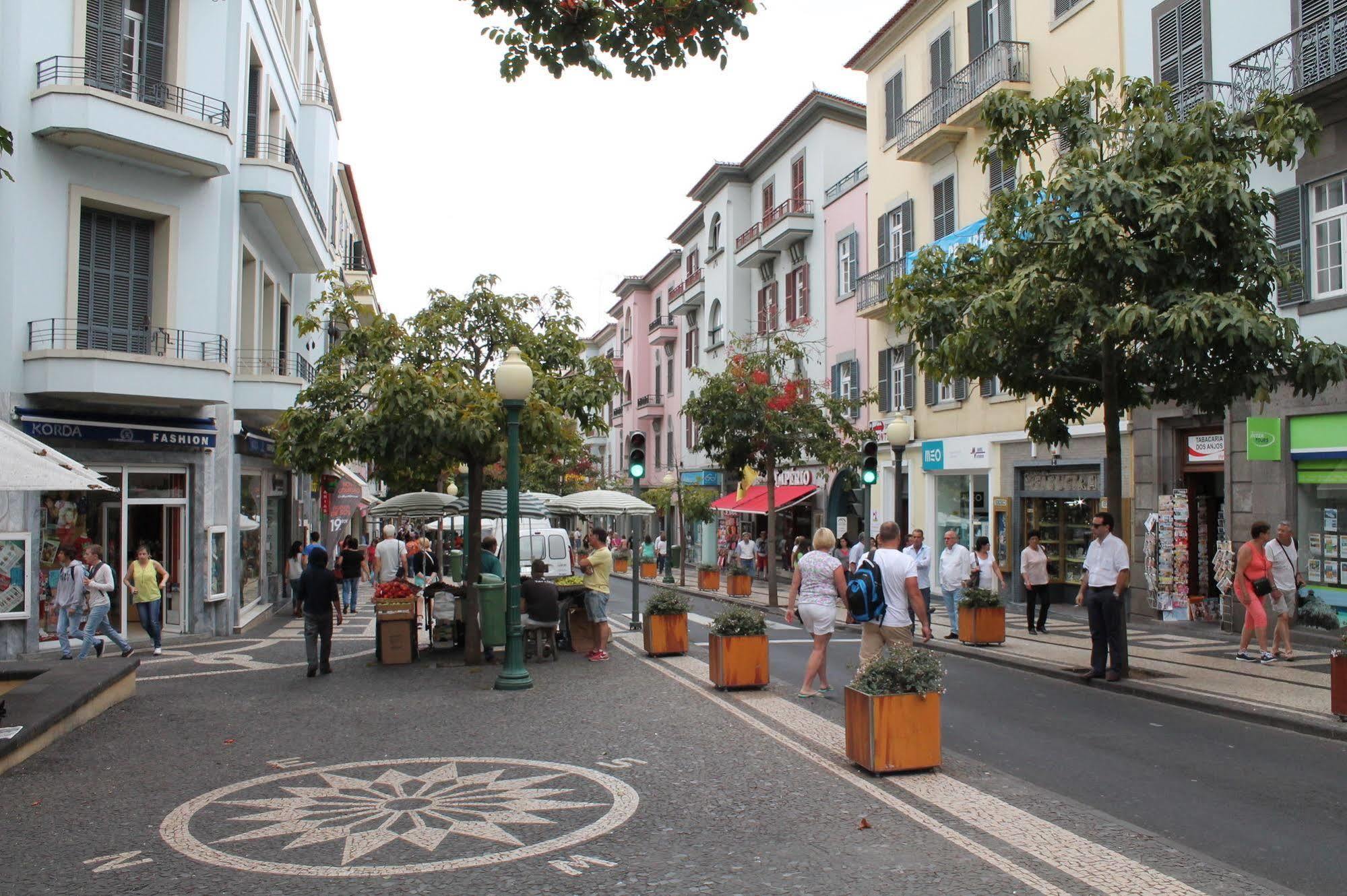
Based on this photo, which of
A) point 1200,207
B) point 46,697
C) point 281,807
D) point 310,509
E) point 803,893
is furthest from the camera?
point 310,509

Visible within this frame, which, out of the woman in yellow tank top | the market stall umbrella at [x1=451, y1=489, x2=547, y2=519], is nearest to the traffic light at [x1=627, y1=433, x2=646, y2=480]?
the market stall umbrella at [x1=451, y1=489, x2=547, y2=519]

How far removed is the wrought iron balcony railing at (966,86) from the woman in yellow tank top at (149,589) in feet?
→ 59.1

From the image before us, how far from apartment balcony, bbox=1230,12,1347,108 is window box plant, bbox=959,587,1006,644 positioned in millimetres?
7774

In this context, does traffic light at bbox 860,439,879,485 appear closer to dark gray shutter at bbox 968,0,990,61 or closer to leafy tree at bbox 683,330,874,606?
leafy tree at bbox 683,330,874,606

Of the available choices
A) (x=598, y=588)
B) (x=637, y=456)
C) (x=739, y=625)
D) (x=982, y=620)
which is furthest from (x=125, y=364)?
(x=982, y=620)

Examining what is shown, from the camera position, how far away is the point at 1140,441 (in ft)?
62.5

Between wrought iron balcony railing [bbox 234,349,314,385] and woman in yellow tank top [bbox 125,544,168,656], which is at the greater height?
wrought iron balcony railing [bbox 234,349,314,385]

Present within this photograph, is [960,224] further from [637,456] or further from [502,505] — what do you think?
[502,505]

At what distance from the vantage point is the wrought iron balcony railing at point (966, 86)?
22.1 m

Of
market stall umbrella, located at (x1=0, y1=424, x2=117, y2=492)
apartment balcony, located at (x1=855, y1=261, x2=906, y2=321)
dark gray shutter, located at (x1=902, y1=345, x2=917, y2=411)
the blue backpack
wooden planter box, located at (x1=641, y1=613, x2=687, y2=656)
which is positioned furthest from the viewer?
dark gray shutter, located at (x1=902, y1=345, x2=917, y2=411)

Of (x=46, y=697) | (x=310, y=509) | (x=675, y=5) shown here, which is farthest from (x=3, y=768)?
(x=310, y=509)

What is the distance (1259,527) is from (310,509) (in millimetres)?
26556

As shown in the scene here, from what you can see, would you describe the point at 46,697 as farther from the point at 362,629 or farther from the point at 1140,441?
the point at 1140,441

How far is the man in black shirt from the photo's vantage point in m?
→ 12.9
